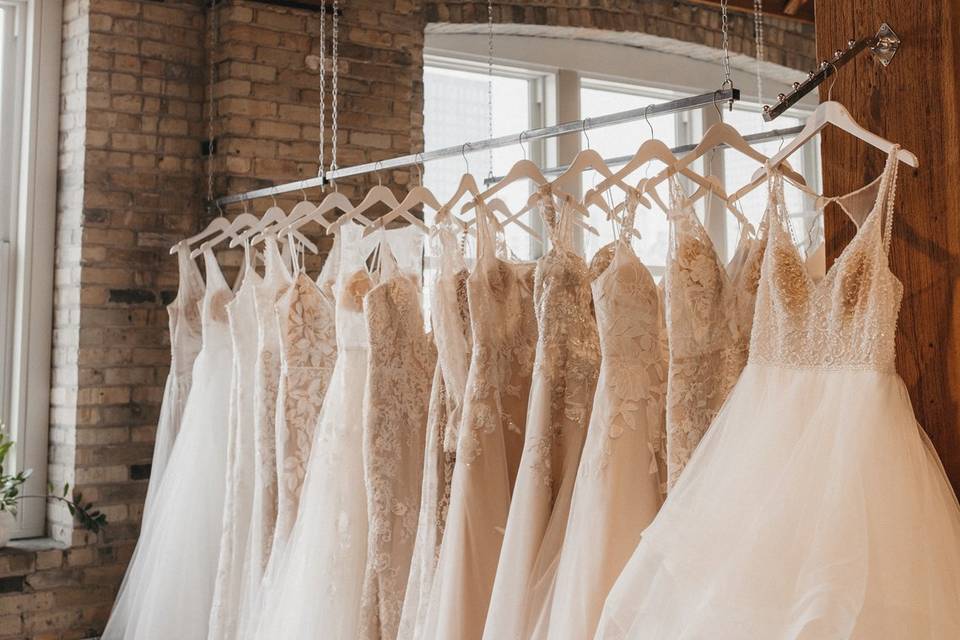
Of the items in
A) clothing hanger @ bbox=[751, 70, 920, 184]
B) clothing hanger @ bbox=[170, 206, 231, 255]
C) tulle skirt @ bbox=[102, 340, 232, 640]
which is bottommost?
tulle skirt @ bbox=[102, 340, 232, 640]

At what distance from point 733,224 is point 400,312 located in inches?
A: 150

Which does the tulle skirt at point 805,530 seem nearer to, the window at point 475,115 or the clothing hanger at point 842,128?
the clothing hanger at point 842,128

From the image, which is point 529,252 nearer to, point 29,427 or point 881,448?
point 29,427

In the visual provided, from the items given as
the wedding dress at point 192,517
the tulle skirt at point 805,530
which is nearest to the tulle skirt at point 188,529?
the wedding dress at point 192,517

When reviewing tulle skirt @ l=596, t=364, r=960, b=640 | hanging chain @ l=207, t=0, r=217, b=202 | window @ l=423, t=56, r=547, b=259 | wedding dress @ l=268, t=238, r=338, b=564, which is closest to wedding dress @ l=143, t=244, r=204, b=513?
hanging chain @ l=207, t=0, r=217, b=202

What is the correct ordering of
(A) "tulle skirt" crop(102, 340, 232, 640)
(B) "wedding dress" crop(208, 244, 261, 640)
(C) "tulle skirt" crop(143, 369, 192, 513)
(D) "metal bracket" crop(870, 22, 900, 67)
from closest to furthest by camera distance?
(D) "metal bracket" crop(870, 22, 900, 67)
(B) "wedding dress" crop(208, 244, 261, 640)
(A) "tulle skirt" crop(102, 340, 232, 640)
(C) "tulle skirt" crop(143, 369, 192, 513)

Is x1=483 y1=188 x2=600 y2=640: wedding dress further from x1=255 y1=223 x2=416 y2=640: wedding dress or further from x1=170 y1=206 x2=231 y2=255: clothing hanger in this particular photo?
x1=170 y1=206 x2=231 y2=255: clothing hanger

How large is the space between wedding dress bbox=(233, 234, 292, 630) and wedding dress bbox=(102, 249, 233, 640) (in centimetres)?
38

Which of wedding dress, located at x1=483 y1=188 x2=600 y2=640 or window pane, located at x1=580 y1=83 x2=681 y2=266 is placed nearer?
wedding dress, located at x1=483 y1=188 x2=600 y2=640

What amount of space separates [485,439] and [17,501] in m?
2.28

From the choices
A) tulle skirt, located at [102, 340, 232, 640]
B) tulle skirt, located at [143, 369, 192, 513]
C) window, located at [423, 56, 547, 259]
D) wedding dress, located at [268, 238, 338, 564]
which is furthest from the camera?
window, located at [423, 56, 547, 259]

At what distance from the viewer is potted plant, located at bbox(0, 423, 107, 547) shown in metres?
3.46

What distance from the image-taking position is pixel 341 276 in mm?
2756

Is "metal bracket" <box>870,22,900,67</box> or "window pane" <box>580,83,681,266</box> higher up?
"window pane" <box>580,83,681,266</box>
